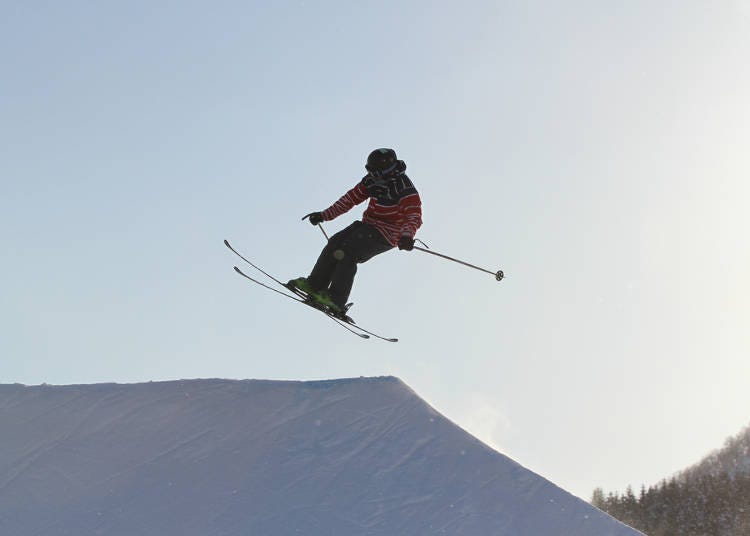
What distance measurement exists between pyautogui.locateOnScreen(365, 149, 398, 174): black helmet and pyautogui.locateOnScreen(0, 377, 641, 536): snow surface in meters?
2.53

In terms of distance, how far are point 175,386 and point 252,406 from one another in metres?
0.75

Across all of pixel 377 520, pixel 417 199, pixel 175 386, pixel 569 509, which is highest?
pixel 417 199

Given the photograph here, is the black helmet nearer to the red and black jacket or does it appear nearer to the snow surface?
the red and black jacket

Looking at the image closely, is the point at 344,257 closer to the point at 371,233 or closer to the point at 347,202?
the point at 371,233

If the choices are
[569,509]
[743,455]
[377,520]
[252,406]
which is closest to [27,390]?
[252,406]

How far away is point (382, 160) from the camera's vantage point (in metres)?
9.12

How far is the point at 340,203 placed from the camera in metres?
9.83

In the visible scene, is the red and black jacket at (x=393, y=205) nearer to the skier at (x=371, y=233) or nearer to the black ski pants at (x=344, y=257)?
the skier at (x=371, y=233)

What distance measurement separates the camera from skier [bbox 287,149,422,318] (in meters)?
9.22

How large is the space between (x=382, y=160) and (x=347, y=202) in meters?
0.87

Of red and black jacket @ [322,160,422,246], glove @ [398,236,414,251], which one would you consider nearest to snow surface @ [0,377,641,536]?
glove @ [398,236,414,251]

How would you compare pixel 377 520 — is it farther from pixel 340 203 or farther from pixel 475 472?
pixel 340 203

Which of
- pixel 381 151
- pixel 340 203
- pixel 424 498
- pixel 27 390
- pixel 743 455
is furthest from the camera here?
pixel 743 455

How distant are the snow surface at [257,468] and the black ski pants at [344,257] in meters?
1.68
